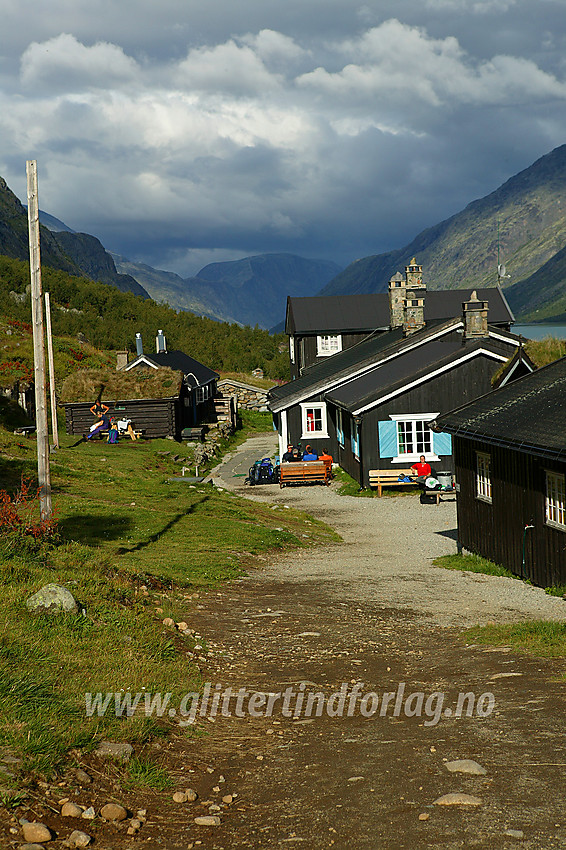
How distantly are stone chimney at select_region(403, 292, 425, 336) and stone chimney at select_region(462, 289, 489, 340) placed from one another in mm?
5492

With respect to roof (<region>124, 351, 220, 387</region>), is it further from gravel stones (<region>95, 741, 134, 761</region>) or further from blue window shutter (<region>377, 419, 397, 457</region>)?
gravel stones (<region>95, 741, 134, 761</region>)

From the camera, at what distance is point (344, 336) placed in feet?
165

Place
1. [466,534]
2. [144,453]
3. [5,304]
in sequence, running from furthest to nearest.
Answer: [5,304] < [144,453] < [466,534]

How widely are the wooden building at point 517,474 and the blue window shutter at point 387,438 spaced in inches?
479

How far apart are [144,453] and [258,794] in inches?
1346

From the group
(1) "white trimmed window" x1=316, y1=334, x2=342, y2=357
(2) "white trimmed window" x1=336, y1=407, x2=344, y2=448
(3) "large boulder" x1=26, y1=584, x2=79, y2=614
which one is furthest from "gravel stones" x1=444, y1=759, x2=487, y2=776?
(1) "white trimmed window" x1=316, y1=334, x2=342, y2=357

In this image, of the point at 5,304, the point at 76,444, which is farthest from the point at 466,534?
the point at 5,304

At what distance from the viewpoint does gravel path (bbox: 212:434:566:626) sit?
12.7m

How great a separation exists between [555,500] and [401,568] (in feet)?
13.8

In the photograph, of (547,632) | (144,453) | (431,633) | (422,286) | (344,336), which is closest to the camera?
(547,632)

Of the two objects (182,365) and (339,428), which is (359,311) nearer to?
(182,365)

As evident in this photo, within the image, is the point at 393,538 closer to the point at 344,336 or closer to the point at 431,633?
the point at 431,633

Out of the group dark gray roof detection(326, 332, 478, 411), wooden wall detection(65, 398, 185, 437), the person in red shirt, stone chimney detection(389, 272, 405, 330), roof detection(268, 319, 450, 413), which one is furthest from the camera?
stone chimney detection(389, 272, 405, 330)

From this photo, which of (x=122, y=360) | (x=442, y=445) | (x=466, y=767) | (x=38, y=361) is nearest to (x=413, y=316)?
(x=442, y=445)
